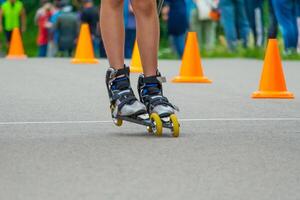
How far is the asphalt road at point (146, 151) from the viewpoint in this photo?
5.16 meters

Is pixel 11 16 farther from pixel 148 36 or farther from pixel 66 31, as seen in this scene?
pixel 148 36

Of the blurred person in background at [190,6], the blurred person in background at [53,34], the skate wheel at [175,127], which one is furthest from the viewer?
the blurred person in background at [53,34]

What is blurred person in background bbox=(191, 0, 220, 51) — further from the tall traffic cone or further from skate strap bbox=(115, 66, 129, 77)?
skate strap bbox=(115, 66, 129, 77)

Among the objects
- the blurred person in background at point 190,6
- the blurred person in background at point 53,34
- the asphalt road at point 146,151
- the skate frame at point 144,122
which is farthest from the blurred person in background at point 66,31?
the skate frame at point 144,122

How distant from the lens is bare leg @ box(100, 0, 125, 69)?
744 cm

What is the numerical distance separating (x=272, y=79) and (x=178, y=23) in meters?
10.2

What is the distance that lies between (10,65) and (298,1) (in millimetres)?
4739

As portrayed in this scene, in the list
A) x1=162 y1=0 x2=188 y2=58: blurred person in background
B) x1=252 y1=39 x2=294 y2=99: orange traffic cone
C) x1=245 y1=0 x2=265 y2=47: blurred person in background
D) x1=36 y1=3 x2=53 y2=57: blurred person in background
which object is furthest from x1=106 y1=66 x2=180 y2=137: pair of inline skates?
x1=36 y1=3 x2=53 y2=57: blurred person in background

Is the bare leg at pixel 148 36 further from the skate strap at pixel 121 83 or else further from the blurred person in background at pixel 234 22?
the blurred person in background at pixel 234 22

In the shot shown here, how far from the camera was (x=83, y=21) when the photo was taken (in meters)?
26.5

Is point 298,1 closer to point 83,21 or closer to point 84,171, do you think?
point 83,21

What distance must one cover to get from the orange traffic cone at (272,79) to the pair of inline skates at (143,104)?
3.33m

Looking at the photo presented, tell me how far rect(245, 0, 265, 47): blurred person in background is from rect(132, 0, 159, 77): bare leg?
14301 millimetres

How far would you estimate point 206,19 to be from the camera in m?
24.0
